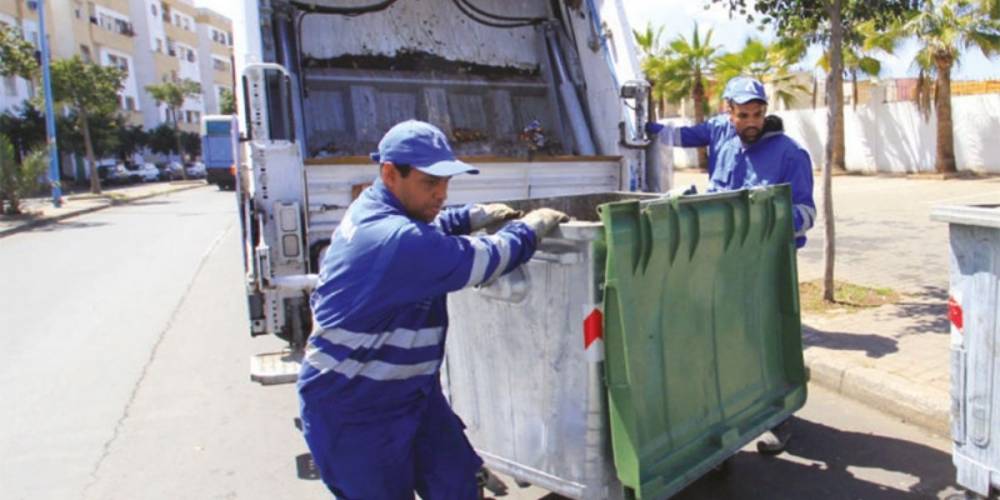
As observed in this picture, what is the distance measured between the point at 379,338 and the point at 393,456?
13.8 inches

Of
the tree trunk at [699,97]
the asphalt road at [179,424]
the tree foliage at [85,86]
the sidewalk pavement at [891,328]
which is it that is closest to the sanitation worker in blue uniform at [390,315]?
the asphalt road at [179,424]

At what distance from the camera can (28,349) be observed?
5891 mm

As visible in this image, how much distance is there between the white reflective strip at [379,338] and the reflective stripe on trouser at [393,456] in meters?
0.21

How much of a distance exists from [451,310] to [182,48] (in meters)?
61.4

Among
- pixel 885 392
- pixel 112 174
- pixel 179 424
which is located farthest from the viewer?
pixel 112 174

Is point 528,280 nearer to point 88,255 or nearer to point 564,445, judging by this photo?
point 564,445

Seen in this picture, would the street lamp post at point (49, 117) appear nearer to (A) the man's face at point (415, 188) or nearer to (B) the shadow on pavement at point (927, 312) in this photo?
(B) the shadow on pavement at point (927, 312)

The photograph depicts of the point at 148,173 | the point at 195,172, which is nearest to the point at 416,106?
the point at 148,173

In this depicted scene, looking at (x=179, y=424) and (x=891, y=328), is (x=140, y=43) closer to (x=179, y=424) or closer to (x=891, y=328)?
(x=179, y=424)

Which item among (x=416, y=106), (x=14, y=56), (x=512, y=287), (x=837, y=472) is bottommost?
(x=837, y=472)

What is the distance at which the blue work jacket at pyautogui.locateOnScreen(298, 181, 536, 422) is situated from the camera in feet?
6.41

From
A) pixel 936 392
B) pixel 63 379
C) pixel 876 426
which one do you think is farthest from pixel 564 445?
pixel 63 379

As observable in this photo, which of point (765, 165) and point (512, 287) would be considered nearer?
Answer: point (512, 287)

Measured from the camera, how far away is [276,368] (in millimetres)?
3783
